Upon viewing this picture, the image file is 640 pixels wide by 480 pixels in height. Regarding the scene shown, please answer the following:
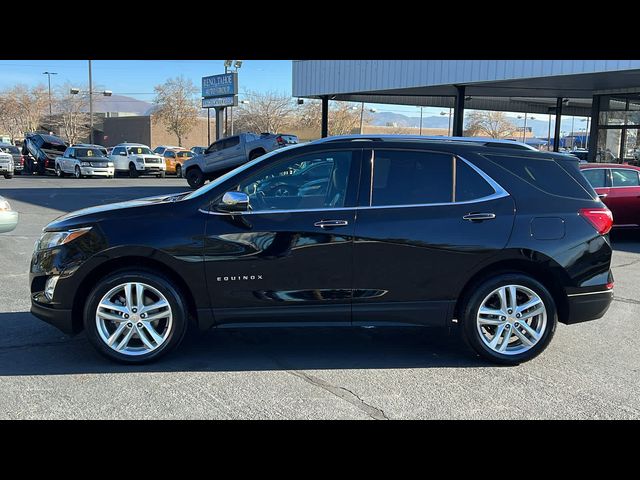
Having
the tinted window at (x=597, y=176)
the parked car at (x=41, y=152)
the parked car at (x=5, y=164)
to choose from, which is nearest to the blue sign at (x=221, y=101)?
the parked car at (x=41, y=152)

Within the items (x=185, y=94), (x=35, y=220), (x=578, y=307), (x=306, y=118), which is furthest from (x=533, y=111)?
(x=185, y=94)

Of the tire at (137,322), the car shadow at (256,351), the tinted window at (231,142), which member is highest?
the tinted window at (231,142)

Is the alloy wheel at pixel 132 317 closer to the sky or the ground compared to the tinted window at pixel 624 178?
closer to the ground

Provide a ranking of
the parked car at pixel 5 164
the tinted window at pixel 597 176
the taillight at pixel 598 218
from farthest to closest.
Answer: the parked car at pixel 5 164 < the tinted window at pixel 597 176 < the taillight at pixel 598 218

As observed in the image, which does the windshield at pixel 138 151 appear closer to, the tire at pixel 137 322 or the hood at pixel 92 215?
the hood at pixel 92 215

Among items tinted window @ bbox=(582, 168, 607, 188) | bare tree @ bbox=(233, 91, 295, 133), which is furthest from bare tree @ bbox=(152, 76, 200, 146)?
tinted window @ bbox=(582, 168, 607, 188)

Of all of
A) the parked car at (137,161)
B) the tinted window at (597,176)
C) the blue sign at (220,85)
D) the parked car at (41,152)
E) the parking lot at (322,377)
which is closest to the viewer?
the parking lot at (322,377)

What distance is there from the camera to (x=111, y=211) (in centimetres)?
472

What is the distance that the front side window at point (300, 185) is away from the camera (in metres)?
4.80

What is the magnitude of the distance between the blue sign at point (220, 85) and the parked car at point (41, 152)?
9768 millimetres

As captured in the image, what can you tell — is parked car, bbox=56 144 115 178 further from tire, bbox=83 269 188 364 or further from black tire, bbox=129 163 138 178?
tire, bbox=83 269 188 364

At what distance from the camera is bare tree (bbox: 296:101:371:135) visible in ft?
232

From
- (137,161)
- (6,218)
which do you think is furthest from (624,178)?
(137,161)
